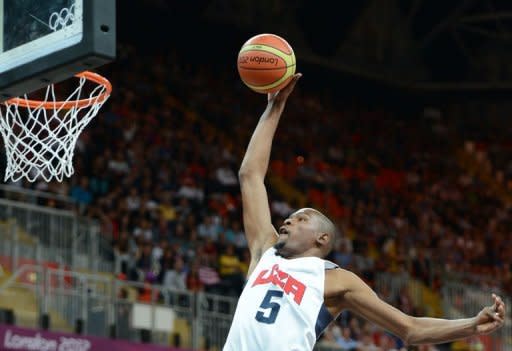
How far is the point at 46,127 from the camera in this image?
320 inches

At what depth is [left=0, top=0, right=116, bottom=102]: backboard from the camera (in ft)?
21.3

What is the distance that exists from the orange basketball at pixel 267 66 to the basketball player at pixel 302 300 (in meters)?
0.87

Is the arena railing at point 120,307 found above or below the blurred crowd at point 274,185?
below

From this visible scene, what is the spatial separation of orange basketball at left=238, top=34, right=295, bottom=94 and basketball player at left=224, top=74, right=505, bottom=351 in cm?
87

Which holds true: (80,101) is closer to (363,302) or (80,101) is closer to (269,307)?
(269,307)

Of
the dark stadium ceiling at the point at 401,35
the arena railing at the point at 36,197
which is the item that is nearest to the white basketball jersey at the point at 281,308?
the arena railing at the point at 36,197

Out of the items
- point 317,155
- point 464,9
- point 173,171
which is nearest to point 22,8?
point 173,171

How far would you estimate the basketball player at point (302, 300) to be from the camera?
254 inches

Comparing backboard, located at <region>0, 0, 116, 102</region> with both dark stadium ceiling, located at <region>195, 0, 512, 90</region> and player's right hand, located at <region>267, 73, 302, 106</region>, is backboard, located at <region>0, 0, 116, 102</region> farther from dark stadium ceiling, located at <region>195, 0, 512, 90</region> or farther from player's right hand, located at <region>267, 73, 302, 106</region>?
dark stadium ceiling, located at <region>195, 0, 512, 90</region>

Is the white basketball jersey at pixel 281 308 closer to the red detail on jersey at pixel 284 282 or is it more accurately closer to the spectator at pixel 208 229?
the red detail on jersey at pixel 284 282

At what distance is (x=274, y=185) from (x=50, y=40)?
1705 centimetres

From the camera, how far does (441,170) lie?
2862cm

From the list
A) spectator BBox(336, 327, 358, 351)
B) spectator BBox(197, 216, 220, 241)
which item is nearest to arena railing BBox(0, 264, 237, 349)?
spectator BBox(336, 327, 358, 351)

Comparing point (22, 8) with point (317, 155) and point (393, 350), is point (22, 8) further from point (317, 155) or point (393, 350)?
point (317, 155)
